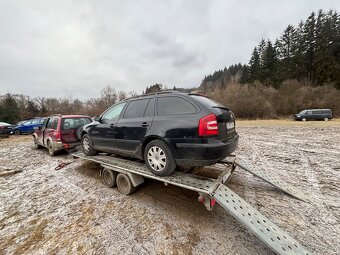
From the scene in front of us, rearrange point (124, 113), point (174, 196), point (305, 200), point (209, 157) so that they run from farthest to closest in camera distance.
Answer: point (124, 113)
point (174, 196)
point (305, 200)
point (209, 157)

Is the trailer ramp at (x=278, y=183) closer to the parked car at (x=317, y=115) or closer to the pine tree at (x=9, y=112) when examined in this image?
the parked car at (x=317, y=115)

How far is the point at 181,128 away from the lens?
279cm

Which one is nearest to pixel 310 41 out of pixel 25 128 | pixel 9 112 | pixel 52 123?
pixel 52 123

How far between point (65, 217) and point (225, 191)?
113 inches

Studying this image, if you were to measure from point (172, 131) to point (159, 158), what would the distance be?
60 cm

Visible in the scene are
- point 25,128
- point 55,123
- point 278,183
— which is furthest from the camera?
point 25,128

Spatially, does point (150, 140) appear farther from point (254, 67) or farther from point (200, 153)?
point (254, 67)

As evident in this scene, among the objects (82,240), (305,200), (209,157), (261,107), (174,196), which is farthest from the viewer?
(261,107)

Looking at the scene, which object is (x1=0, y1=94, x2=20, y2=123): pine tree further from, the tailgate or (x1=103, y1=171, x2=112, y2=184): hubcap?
(x1=103, y1=171, x2=112, y2=184): hubcap

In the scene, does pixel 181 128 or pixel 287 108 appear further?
pixel 287 108

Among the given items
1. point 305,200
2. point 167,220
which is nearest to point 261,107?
point 305,200

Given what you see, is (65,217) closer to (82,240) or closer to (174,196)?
(82,240)

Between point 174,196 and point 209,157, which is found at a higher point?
point 209,157

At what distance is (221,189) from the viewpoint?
2650mm
